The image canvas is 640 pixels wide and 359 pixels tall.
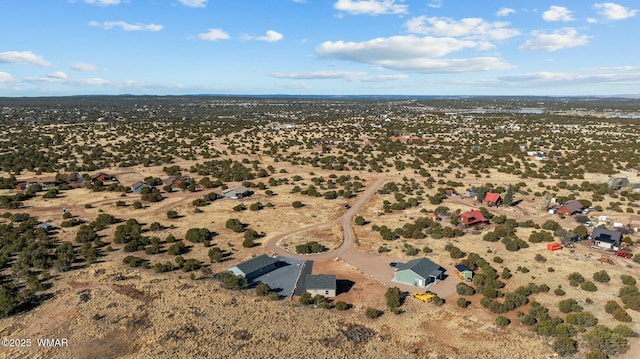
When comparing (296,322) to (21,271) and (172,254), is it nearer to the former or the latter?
(172,254)

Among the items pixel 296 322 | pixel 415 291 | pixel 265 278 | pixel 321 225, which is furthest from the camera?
pixel 321 225

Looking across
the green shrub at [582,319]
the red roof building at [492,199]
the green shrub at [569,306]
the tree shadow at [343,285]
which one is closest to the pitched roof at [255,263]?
the tree shadow at [343,285]

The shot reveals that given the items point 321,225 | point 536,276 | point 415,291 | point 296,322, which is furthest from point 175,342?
point 536,276

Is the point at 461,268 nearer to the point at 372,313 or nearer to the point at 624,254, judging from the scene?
the point at 372,313

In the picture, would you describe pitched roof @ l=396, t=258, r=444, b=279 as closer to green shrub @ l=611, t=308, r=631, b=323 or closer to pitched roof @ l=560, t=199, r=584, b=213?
green shrub @ l=611, t=308, r=631, b=323

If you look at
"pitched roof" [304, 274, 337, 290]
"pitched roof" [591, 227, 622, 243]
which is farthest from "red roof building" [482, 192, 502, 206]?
"pitched roof" [304, 274, 337, 290]
